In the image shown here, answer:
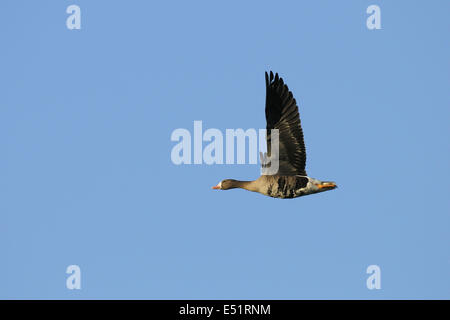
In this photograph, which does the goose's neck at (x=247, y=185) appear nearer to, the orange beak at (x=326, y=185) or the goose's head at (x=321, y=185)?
the goose's head at (x=321, y=185)

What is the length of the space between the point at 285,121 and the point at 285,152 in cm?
76

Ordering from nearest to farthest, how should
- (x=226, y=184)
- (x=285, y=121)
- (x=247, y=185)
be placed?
(x=285, y=121) < (x=247, y=185) < (x=226, y=184)

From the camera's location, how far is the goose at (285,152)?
22.8 meters

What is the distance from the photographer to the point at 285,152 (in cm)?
2286

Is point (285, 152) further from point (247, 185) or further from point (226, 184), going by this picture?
point (226, 184)

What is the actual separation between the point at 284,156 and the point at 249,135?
1.00 m

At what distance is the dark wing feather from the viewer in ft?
74.7

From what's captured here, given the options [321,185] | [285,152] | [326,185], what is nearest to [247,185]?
[285,152]

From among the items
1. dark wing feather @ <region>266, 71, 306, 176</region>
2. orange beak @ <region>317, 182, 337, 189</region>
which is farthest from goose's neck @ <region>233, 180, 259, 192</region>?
orange beak @ <region>317, 182, 337, 189</region>
